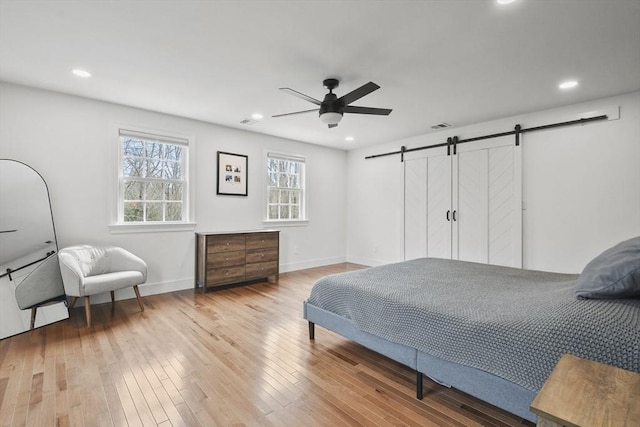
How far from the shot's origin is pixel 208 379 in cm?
217

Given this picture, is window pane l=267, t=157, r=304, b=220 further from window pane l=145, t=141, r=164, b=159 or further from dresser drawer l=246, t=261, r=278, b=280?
window pane l=145, t=141, r=164, b=159

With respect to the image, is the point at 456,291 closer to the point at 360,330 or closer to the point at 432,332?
the point at 432,332

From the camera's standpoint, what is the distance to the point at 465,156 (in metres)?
5.04

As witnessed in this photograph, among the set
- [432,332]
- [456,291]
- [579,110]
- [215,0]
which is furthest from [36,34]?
[579,110]

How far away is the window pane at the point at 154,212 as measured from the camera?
440cm

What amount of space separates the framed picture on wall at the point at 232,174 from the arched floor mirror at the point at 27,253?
2184 mm

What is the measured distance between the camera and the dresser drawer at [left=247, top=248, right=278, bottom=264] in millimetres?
4941

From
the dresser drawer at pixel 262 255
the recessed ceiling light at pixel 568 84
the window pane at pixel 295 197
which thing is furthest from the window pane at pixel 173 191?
the recessed ceiling light at pixel 568 84

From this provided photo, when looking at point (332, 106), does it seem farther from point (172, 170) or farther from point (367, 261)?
point (367, 261)

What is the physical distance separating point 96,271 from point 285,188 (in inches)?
131

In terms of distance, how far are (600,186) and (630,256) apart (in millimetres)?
2900

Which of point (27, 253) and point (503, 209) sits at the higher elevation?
point (503, 209)

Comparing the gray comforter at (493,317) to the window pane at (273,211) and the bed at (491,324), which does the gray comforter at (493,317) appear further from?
the window pane at (273,211)

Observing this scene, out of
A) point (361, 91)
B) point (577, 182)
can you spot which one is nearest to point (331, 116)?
point (361, 91)
